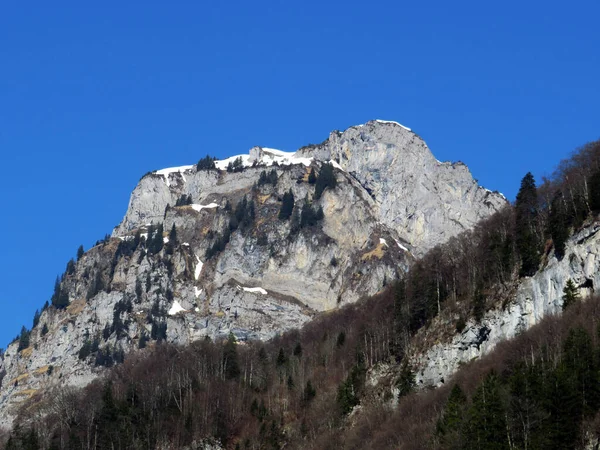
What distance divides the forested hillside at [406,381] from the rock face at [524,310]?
1.42m

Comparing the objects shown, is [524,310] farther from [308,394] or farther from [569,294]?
[308,394]

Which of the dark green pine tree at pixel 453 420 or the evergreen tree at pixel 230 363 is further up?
the evergreen tree at pixel 230 363

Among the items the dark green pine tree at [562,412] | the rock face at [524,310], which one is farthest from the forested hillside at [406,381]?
the rock face at [524,310]

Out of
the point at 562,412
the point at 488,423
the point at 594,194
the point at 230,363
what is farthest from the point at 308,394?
the point at 562,412

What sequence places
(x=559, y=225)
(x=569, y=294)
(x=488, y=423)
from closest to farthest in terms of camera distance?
(x=488, y=423), (x=569, y=294), (x=559, y=225)

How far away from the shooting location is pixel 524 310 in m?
97.2

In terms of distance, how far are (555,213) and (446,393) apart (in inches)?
928

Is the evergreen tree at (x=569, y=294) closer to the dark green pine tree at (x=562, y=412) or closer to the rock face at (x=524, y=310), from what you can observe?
the rock face at (x=524, y=310)

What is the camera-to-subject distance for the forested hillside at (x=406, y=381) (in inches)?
2945

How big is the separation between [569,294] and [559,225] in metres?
8.57

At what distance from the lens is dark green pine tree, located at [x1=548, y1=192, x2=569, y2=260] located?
3797 inches

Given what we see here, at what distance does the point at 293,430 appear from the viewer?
11144 centimetres

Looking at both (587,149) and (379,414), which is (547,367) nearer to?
(379,414)

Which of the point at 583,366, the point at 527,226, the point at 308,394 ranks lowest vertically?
the point at 583,366
